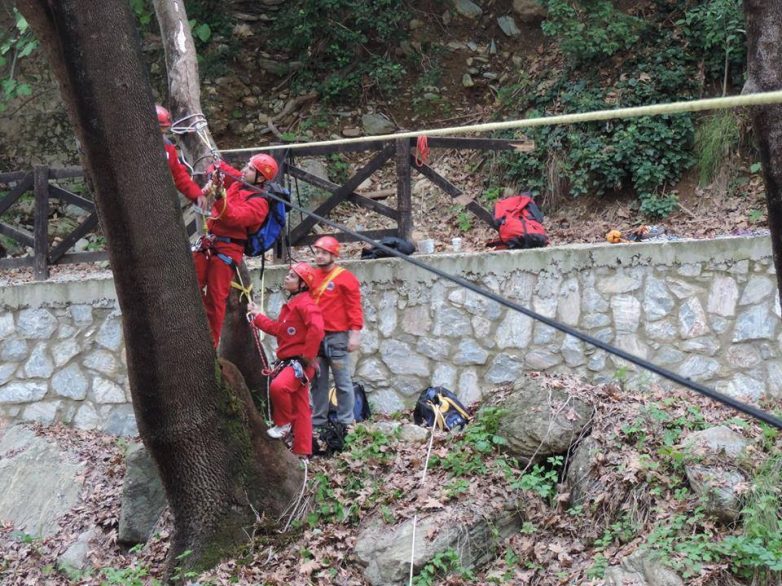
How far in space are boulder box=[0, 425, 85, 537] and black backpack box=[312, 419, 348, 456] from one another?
1953 millimetres

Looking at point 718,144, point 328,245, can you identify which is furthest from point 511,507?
point 718,144

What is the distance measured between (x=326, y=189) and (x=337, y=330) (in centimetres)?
227

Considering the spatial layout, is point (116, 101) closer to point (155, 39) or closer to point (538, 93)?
point (538, 93)

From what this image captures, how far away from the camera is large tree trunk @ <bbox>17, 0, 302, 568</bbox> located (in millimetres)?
4852

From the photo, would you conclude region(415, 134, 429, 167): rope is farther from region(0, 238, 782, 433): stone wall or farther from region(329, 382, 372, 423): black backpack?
region(329, 382, 372, 423): black backpack

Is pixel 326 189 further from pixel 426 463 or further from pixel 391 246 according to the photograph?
pixel 426 463

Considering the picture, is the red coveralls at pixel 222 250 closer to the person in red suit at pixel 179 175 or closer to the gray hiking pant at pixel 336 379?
the person in red suit at pixel 179 175

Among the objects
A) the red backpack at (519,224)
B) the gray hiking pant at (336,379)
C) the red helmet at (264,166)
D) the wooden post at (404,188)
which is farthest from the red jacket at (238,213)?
the red backpack at (519,224)

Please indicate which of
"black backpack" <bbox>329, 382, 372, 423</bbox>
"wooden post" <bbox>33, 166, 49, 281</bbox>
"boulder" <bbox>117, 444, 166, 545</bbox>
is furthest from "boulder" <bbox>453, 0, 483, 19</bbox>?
"boulder" <bbox>117, 444, 166, 545</bbox>

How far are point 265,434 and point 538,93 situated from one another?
25.5 ft

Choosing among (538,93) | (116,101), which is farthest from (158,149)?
(538,93)

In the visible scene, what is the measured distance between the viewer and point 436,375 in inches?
307

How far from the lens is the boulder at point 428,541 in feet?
17.1

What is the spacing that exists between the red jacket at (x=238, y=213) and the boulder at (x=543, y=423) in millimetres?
2094
